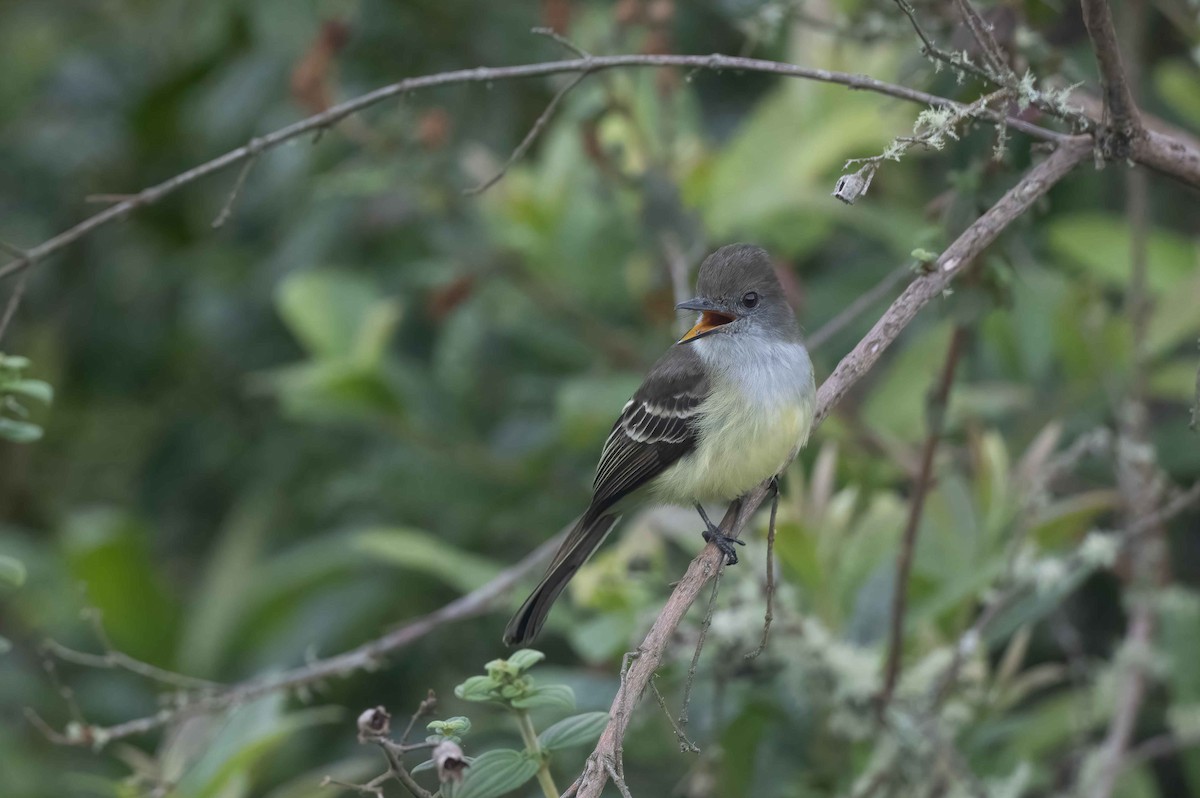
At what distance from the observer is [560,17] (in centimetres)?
413

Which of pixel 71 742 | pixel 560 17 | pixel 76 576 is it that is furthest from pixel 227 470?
pixel 71 742

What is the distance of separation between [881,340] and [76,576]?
11.8 feet

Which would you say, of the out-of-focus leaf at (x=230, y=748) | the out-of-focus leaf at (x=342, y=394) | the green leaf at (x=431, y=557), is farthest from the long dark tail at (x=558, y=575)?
the out-of-focus leaf at (x=342, y=394)

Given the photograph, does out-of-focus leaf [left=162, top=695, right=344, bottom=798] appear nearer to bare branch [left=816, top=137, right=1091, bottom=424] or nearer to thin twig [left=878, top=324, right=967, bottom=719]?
thin twig [left=878, top=324, right=967, bottom=719]

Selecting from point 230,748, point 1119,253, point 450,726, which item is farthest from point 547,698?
point 1119,253

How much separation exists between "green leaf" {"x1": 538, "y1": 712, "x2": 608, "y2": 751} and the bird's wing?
1149 mm

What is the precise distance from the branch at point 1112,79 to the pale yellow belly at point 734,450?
87cm

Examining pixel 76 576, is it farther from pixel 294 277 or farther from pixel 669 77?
pixel 669 77

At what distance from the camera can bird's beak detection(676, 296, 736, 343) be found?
10.7ft

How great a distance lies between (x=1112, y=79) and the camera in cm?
207

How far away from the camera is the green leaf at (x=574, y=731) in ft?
6.71

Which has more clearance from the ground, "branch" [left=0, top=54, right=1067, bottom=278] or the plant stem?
"branch" [left=0, top=54, right=1067, bottom=278]

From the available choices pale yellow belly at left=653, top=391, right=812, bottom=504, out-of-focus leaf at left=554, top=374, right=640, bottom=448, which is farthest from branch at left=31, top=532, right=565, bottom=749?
out-of-focus leaf at left=554, top=374, right=640, bottom=448

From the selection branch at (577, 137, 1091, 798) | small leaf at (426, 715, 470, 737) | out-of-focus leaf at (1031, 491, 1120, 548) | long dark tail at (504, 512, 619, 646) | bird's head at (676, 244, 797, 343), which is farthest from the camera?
out-of-focus leaf at (1031, 491, 1120, 548)
